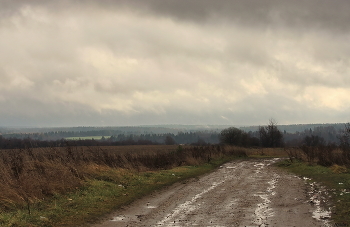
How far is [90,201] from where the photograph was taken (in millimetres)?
12867

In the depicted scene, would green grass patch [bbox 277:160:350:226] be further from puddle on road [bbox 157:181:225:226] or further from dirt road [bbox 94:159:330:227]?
puddle on road [bbox 157:181:225:226]

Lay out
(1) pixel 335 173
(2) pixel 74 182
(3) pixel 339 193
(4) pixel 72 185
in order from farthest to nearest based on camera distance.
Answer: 1. (1) pixel 335 173
2. (2) pixel 74 182
3. (4) pixel 72 185
4. (3) pixel 339 193

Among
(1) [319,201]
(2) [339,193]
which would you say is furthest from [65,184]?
(2) [339,193]

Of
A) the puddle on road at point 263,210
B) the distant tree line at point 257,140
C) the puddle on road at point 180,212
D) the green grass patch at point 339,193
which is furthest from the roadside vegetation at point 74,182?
the distant tree line at point 257,140

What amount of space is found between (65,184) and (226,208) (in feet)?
23.9

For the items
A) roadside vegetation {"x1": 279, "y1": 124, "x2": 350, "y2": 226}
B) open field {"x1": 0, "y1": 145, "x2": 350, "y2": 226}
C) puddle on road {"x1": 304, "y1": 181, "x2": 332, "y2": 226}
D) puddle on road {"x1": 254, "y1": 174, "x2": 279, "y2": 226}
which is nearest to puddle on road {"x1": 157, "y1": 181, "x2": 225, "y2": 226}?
puddle on road {"x1": 254, "y1": 174, "x2": 279, "y2": 226}

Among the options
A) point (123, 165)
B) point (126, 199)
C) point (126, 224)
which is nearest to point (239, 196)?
point (126, 199)

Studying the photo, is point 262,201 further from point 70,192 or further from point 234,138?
point 234,138

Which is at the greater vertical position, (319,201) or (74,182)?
(74,182)

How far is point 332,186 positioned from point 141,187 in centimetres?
963

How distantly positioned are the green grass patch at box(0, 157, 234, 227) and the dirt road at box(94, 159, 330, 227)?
2.79 feet

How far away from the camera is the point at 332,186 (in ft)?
53.4

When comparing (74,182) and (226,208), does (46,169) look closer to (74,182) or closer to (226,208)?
(74,182)

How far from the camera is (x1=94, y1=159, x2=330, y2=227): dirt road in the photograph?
9.55 meters
